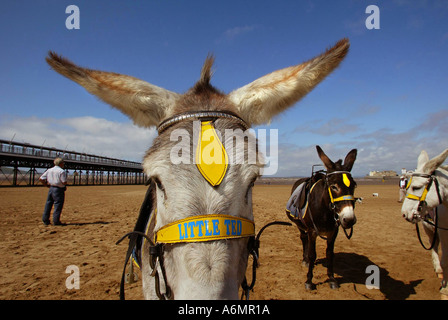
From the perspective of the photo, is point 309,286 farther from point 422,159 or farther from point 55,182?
point 55,182

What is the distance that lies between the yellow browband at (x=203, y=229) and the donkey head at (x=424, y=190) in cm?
461

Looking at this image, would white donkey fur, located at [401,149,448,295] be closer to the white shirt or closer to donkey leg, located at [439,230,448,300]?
donkey leg, located at [439,230,448,300]

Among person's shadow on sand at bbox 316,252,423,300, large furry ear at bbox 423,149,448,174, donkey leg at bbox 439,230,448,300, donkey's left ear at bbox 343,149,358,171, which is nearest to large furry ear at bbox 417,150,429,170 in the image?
large furry ear at bbox 423,149,448,174

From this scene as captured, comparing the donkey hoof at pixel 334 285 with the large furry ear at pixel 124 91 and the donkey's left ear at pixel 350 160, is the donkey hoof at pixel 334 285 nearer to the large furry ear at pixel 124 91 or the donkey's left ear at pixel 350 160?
the donkey's left ear at pixel 350 160

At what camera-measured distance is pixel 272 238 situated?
9242 mm

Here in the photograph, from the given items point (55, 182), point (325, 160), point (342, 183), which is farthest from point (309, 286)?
point (55, 182)

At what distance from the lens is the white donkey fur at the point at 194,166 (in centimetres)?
129

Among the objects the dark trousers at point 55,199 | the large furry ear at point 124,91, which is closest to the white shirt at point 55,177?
the dark trousers at point 55,199

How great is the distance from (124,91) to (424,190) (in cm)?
540

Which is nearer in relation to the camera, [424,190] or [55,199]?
[424,190]

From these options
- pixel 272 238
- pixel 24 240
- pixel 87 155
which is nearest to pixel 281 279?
pixel 272 238

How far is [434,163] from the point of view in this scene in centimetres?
433

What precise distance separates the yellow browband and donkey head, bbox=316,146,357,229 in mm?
3676
